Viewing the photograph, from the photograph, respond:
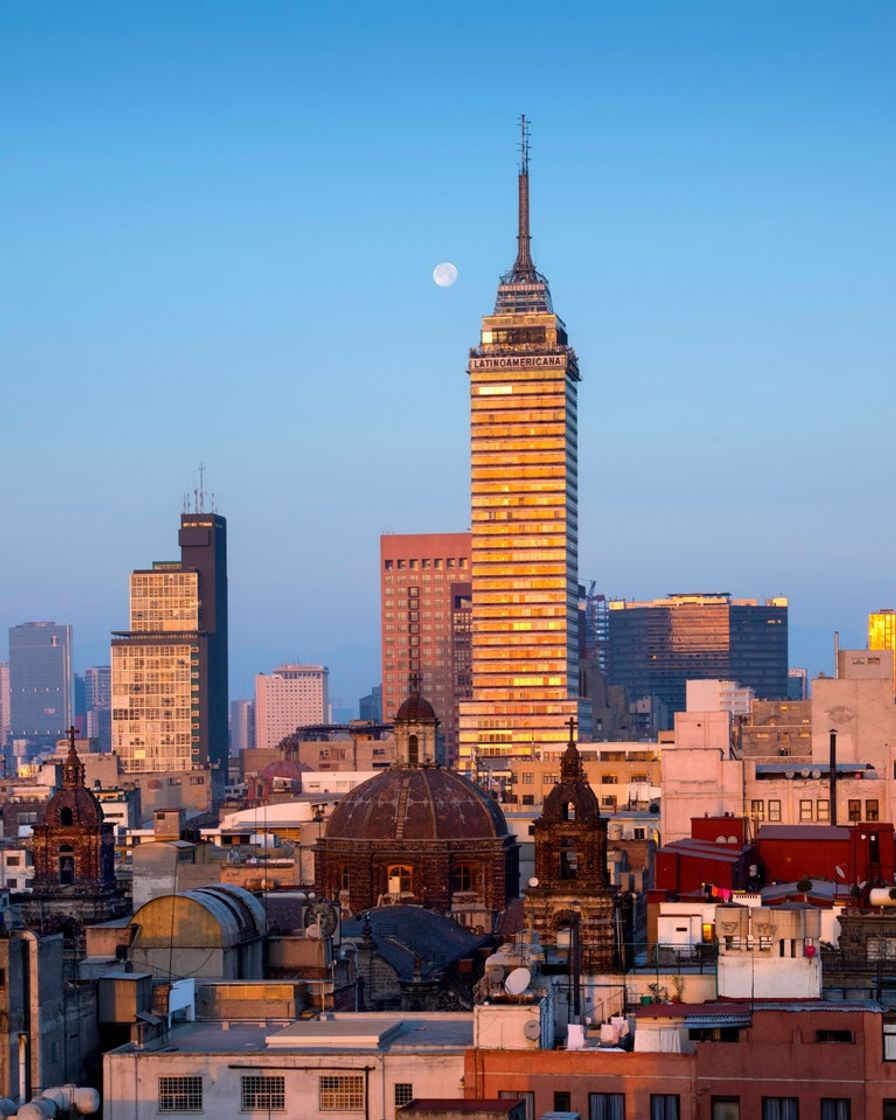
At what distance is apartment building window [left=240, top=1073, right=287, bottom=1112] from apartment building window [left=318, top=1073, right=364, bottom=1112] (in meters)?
0.85

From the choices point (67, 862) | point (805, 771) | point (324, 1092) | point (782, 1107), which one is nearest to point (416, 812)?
point (67, 862)

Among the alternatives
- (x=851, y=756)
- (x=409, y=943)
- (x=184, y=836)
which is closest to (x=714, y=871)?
(x=409, y=943)

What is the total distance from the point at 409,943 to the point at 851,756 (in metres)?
55.6

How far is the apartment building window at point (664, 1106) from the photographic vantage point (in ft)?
177

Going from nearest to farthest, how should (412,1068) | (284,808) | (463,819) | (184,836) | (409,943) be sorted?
(412,1068) < (409,943) < (463,819) < (184,836) < (284,808)

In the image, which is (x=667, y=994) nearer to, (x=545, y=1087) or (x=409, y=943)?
(x=545, y=1087)

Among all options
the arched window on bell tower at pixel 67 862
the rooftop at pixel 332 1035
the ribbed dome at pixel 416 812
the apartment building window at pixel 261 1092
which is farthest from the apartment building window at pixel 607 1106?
the ribbed dome at pixel 416 812

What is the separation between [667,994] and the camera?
62312mm

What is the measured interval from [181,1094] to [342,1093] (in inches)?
136

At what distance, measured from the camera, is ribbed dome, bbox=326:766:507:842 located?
132750mm

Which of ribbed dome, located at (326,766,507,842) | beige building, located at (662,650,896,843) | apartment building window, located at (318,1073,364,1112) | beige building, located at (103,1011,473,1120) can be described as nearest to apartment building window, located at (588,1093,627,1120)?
beige building, located at (103,1011,473,1120)

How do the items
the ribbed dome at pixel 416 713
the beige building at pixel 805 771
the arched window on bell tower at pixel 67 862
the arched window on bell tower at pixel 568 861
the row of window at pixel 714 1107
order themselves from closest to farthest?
the row of window at pixel 714 1107 → the arched window on bell tower at pixel 568 861 → the arched window on bell tower at pixel 67 862 → the beige building at pixel 805 771 → the ribbed dome at pixel 416 713

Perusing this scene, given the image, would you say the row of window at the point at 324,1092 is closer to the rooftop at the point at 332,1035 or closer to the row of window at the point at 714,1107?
the rooftop at the point at 332,1035

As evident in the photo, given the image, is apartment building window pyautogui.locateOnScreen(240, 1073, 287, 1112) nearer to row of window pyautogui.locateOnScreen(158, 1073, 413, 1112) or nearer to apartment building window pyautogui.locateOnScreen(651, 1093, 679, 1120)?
row of window pyautogui.locateOnScreen(158, 1073, 413, 1112)
